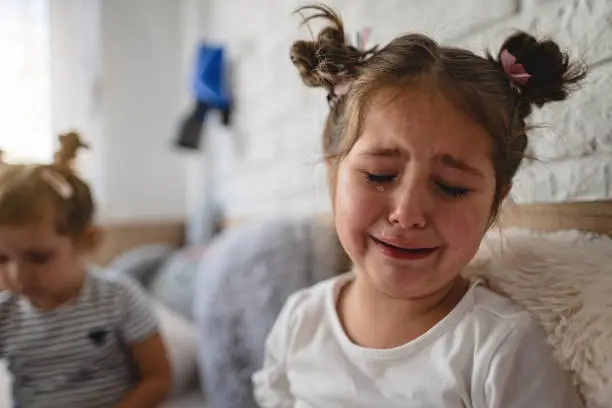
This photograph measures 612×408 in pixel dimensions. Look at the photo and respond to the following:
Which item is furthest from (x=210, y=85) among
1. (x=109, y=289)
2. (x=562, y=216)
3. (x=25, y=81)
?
(x=562, y=216)

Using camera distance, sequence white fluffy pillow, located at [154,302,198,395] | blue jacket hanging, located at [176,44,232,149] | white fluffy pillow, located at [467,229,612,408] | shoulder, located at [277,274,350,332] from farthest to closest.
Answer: blue jacket hanging, located at [176,44,232,149], white fluffy pillow, located at [154,302,198,395], shoulder, located at [277,274,350,332], white fluffy pillow, located at [467,229,612,408]

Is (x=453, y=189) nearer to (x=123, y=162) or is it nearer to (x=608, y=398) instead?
(x=608, y=398)

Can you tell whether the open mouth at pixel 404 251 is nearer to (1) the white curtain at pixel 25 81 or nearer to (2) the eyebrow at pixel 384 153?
(2) the eyebrow at pixel 384 153

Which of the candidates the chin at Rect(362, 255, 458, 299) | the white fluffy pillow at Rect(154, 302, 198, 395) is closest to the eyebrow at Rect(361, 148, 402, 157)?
the chin at Rect(362, 255, 458, 299)

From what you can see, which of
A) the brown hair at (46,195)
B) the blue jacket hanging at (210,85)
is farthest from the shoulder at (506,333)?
the blue jacket hanging at (210,85)

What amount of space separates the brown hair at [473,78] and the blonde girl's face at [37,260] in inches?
15.3

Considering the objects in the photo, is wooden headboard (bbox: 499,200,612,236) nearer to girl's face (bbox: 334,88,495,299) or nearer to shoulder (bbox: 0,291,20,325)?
girl's face (bbox: 334,88,495,299)

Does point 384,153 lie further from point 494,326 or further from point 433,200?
point 494,326

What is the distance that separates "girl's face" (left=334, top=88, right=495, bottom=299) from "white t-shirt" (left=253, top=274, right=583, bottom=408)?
0.19 feet

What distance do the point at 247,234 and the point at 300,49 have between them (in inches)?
23.0

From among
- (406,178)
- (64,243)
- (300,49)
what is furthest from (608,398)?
(64,243)

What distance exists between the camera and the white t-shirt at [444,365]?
2.02ft

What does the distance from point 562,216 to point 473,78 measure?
0.65ft

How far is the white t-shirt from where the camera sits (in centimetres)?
62
